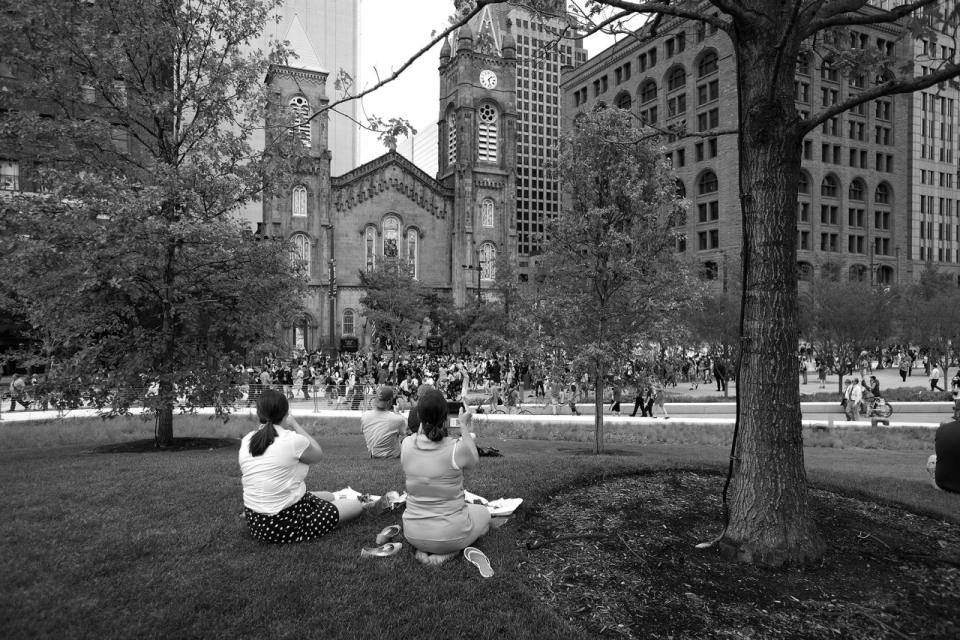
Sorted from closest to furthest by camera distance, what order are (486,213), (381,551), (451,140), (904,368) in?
(381,551) → (904,368) → (486,213) → (451,140)

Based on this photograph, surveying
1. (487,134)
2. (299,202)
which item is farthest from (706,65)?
(299,202)

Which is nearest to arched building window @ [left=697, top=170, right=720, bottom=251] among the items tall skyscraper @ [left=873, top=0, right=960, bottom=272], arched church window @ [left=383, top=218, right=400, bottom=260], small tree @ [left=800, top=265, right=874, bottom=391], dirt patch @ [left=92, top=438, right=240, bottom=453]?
tall skyscraper @ [left=873, top=0, right=960, bottom=272]

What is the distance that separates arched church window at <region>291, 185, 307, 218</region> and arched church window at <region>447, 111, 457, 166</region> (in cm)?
1626

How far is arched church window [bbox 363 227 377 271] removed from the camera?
187 ft

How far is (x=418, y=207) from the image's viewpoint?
60.3 m

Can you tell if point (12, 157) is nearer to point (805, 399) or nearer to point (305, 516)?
point (305, 516)

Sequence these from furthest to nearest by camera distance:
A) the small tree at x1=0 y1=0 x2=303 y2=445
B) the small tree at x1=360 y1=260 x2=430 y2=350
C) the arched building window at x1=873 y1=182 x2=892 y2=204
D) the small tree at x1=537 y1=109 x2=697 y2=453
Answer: the arched building window at x1=873 y1=182 x2=892 y2=204
the small tree at x1=360 y1=260 x2=430 y2=350
the small tree at x1=537 y1=109 x2=697 y2=453
the small tree at x1=0 y1=0 x2=303 y2=445

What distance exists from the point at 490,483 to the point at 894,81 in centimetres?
494

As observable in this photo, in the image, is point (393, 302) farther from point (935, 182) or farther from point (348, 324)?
point (935, 182)

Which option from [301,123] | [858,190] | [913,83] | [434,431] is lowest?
[434,431]

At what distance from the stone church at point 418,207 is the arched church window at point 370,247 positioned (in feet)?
0.31

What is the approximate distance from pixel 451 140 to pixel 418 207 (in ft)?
32.5

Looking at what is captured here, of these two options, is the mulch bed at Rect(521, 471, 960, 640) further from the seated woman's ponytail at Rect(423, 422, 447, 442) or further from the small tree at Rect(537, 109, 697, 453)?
the small tree at Rect(537, 109, 697, 453)

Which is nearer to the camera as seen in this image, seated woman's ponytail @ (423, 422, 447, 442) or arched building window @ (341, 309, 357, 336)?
seated woman's ponytail @ (423, 422, 447, 442)
